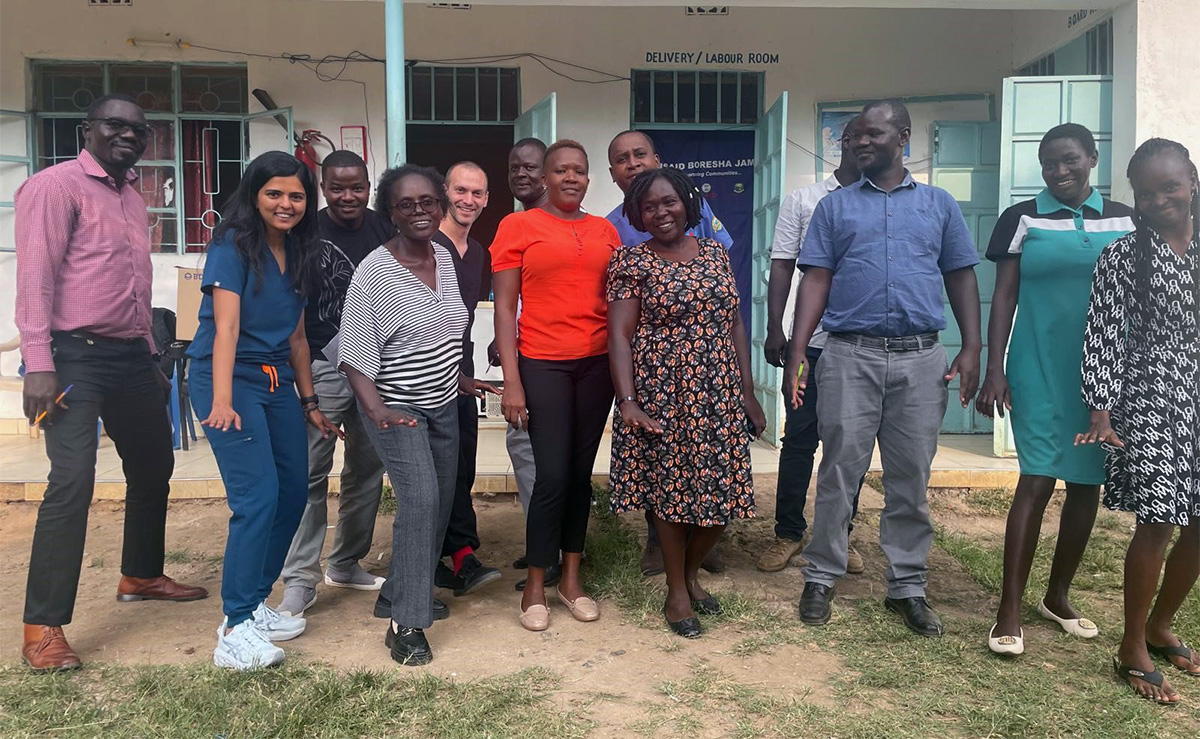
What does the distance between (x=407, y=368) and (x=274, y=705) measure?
1130 mm

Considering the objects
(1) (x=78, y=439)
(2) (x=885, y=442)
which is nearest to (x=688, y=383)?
(2) (x=885, y=442)

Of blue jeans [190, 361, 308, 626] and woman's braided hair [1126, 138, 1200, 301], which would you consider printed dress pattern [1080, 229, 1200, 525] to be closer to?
woman's braided hair [1126, 138, 1200, 301]

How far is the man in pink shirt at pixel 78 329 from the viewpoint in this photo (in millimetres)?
3082

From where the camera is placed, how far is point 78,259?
3.22 m

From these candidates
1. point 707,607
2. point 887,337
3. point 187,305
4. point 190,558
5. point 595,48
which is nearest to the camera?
point 887,337

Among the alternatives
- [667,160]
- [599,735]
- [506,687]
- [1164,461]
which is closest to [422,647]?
[506,687]

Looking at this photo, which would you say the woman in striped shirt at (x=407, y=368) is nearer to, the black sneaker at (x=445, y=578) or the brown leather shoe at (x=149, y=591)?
the black sneaker at (x=445, y=578)

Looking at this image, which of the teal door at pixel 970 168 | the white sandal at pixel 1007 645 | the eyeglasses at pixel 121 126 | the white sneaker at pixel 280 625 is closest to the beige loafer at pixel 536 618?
the white sneaker at pixel 280 625

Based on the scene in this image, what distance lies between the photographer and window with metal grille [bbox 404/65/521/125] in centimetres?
717

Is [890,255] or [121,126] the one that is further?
[890,255]

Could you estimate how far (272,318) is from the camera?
3.18 meters

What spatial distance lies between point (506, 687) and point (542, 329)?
1269mm

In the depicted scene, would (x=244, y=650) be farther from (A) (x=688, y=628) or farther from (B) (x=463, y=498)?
(A) (x=688, y=628)

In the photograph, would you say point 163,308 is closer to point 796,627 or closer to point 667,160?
point 667,160
